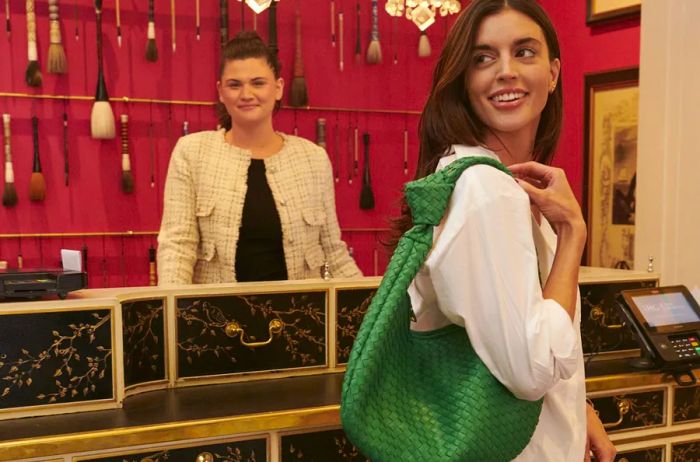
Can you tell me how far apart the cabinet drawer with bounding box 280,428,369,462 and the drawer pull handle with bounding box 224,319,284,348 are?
0.27 metres

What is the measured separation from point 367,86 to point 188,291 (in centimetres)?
276

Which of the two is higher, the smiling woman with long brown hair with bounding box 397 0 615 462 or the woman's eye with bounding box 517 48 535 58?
the woman's eye with bounding box 517 48 535 58

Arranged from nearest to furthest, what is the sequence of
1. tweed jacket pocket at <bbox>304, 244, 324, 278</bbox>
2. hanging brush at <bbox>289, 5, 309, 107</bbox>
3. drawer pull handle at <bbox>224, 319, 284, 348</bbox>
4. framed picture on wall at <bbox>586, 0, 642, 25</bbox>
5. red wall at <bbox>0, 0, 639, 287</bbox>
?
drawer pull handle at <bbox>224, 319, 284, 348</bbox> < tweed jacket pocket at <bbox>304, 244, 324, 278</bbox> < framed picture on wall at <bbox>586, 0, 642, 25</bbox> < red wall at <bbox>0, 0, 639, 287</bbox> < hanging brush at <bbox>289, 5, 309, 107</bbox>

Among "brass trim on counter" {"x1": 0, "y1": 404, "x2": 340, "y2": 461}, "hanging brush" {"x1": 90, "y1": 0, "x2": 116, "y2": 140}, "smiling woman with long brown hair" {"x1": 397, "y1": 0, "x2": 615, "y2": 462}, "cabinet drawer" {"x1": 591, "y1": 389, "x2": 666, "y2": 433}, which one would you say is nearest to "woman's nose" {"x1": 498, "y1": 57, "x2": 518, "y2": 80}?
"smiling woman with long brown hair" {"x1": 397, "y1": 0, "x2": 615, "y2": 462}

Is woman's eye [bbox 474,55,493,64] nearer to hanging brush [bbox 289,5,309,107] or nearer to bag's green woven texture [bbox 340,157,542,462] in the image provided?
bag's green woven texture [bbox 340,157,542,462]

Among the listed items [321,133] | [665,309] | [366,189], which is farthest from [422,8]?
[665,309]

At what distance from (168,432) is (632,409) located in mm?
1148

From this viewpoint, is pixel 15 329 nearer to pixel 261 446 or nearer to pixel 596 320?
pixel 261 446

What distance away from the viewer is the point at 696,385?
193 centimetres

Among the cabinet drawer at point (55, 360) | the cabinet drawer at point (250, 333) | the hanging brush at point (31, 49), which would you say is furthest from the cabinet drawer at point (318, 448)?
the hanging brush at point (31, 49)

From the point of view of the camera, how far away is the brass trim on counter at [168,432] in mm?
1318

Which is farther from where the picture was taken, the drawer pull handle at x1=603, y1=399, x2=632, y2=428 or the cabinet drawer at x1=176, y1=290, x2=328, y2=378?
the drawer pull handle at x1=603, y1=399, x2=632, y2=428

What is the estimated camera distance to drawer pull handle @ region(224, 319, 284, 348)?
1.70 m

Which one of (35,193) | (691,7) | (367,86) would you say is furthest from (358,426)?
(367,86)
